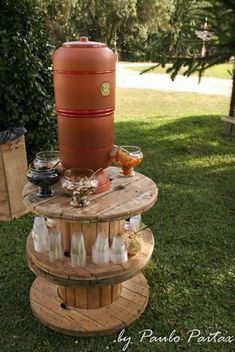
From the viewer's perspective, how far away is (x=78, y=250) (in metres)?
2.36

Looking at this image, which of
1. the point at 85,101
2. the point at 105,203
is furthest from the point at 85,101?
the point at 105,203

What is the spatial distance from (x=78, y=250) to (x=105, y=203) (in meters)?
0.34

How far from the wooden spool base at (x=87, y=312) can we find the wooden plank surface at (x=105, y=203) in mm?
821

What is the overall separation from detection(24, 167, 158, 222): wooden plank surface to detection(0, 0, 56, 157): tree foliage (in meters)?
1.91

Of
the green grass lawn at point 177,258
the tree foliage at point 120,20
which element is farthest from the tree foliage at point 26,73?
the tree foliage at point 120,20

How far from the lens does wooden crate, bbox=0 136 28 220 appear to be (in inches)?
151

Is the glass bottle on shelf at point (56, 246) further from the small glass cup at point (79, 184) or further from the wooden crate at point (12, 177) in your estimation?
the wooden crate at point (12, 177)

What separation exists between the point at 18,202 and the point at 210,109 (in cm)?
659

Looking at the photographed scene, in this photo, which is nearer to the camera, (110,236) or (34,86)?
(110,236)

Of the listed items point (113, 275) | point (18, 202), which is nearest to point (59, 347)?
point (113, 275)

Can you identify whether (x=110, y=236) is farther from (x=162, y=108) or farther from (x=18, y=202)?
(x=162, y=108)

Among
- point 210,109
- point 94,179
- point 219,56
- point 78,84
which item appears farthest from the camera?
point 210,109

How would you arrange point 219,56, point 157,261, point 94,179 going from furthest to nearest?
point 219,56, point 157,261, point 94,179

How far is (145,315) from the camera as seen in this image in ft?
8.87
